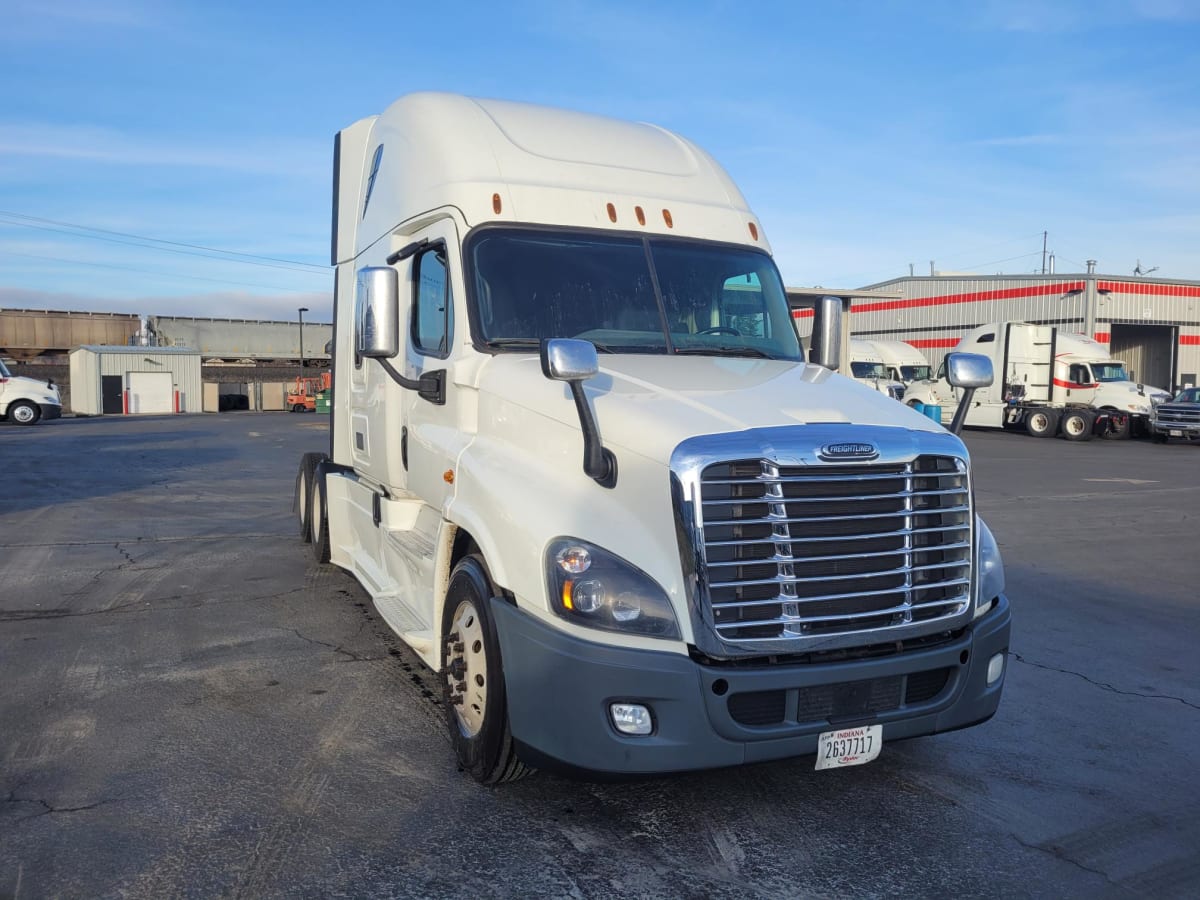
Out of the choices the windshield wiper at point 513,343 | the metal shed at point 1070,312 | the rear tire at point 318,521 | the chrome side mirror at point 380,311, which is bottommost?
the rear tire at point 318,521

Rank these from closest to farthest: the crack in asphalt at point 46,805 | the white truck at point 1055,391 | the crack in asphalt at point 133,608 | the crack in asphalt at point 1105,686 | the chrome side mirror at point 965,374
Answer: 1. the crack in asphalt at point 46,805
2. the chrome side mirror at point 965,374
3. the crack in asphalt at point 1105,686
4. the crack in asphalt at point 133,608
5. the white truck at point 1055,391

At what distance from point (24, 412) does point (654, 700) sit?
123ft

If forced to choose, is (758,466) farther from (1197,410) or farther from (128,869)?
(1197,410)

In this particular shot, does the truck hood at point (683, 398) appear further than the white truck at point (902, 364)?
No

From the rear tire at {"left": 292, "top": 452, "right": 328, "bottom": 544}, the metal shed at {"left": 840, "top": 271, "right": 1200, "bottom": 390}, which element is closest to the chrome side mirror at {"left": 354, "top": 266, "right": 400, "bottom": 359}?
the rear tire at {"left": 292, "top": 452, "right": 328, "bottom": 544}

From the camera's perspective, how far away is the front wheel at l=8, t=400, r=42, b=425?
34938 mm

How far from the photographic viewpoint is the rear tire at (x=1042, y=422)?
109 ft

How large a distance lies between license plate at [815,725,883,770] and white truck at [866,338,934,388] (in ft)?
115

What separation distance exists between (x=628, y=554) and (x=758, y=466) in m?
0.57

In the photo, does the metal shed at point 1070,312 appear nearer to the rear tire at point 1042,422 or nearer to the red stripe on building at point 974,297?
the red stripe on building at point 974,297

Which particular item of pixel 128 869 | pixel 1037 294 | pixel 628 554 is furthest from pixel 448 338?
pixel 1037 294

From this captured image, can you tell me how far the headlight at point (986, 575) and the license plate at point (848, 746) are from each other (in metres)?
0.77

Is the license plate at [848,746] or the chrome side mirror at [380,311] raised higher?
the chrome side mirror at [380,311]

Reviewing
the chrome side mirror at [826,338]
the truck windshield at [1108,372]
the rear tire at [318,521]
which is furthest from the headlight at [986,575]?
the truck windshield at [1108,372]
